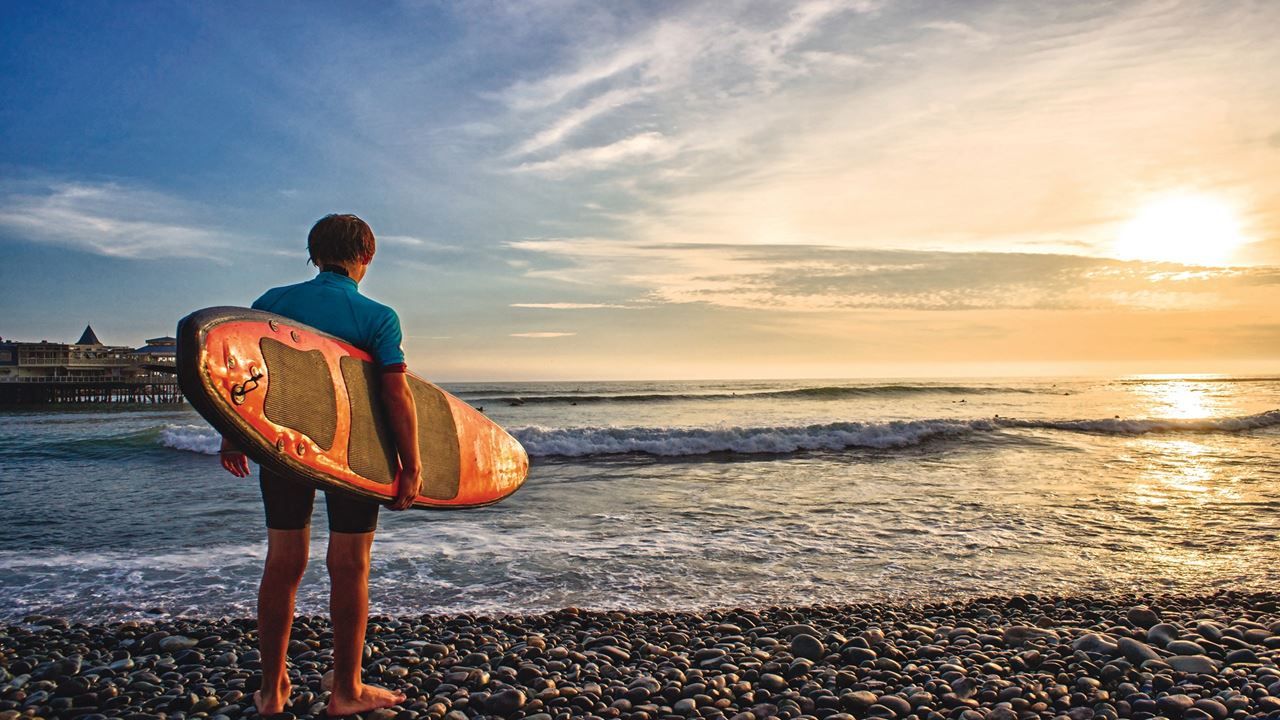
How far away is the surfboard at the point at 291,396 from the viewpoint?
2.47 metres

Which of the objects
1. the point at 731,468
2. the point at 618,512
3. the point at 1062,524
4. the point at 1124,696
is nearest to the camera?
the point at 1124,696

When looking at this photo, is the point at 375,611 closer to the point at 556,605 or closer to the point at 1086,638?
the point at 556,605

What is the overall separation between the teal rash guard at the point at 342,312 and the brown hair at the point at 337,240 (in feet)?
0.19

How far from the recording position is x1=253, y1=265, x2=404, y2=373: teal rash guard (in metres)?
2.84

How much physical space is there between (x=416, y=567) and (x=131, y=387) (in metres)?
52.3

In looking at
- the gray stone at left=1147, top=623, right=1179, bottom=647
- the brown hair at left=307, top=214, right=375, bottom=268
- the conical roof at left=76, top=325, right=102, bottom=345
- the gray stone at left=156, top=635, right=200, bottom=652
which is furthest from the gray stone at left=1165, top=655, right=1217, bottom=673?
the conical roof at left=76, top=325, right=102, bottom=345

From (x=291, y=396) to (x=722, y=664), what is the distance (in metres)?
2.53

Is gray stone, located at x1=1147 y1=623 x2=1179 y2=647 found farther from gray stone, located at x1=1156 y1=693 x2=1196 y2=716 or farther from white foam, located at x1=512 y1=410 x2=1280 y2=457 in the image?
white foam, located at x1=512 y1=410 x2=1280 y2=457

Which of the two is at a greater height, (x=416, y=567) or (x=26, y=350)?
(x=26, y=350)

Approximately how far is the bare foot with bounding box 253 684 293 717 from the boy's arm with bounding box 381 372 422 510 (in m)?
1.00

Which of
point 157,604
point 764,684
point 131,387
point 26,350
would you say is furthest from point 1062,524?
point 26,350

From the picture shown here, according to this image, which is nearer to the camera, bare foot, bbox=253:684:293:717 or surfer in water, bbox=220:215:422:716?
surfer in water, bbox=220:215:422:716

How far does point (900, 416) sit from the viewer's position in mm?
26953

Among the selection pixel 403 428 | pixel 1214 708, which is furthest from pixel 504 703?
pixel 1214 708
